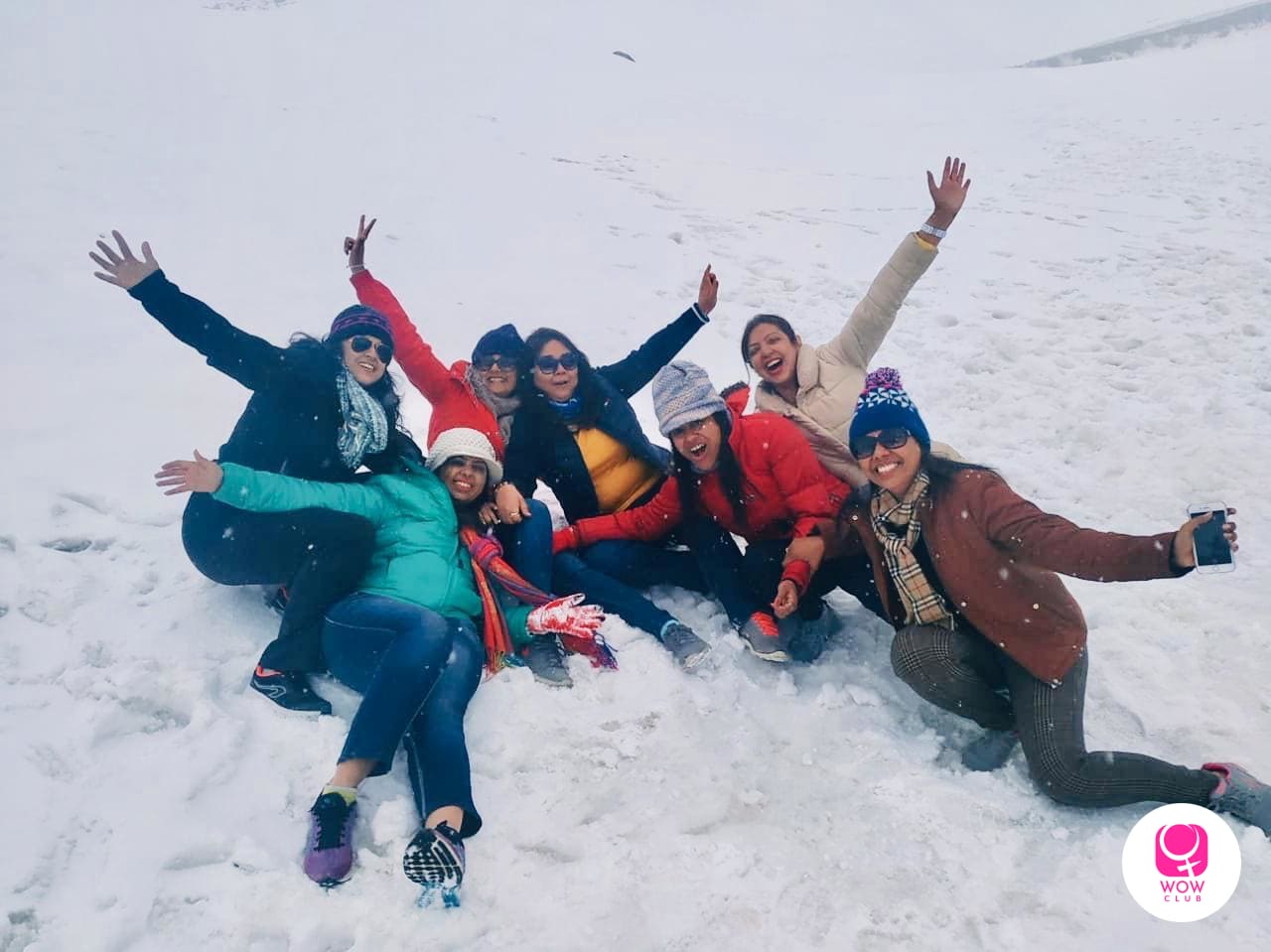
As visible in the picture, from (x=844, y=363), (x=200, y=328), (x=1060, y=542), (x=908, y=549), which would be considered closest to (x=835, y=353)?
(x=844, y=363)

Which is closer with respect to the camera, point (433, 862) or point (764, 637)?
point (433, 862)

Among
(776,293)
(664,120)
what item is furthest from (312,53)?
(776,293)

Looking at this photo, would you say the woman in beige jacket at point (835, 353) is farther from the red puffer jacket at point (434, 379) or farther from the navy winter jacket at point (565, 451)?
the red puffer jacket at point (434, 379)

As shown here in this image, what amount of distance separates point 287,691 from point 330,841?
88 centimetres

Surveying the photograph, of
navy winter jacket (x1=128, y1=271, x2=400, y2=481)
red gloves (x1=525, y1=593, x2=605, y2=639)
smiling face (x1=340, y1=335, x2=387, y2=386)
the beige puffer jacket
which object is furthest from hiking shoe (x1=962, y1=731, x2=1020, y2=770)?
smiling face (x1=340, y1=335, x2=387, y2=386)

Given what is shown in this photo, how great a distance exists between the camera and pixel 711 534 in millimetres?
4172

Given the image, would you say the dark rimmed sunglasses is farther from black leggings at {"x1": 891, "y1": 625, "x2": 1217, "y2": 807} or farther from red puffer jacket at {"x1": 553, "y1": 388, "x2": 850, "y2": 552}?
black leggings at {"x1": 891, "y1": 625, "x2": 1217, "y2": 807}

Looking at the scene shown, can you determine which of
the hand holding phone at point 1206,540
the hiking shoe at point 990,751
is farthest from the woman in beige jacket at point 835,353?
the hand holding phone at point 1206,540

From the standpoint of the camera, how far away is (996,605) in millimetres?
3094

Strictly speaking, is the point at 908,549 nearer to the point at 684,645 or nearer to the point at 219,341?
the point at 684,645

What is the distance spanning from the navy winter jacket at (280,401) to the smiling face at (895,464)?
2.50 m

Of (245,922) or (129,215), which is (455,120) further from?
(245,922)

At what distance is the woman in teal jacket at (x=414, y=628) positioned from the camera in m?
2.83

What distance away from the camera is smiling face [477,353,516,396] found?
174 inches
